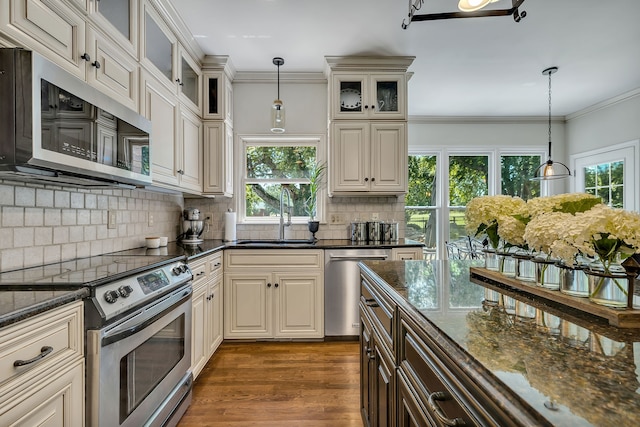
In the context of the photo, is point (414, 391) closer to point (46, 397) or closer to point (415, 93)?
point (46, 397)

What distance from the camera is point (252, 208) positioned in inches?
146

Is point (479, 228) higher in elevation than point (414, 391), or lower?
higher

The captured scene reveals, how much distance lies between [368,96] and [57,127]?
268 centimetres

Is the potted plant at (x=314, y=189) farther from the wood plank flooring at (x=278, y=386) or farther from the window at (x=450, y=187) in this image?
the window at (x=450, y=187)

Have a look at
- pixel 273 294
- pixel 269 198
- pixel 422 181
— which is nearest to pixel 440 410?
pixel 273 294

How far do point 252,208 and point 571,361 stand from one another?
338 cm

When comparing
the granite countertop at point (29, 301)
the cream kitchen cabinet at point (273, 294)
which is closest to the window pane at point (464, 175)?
the cream kitchen cabinet at point (273, 294)

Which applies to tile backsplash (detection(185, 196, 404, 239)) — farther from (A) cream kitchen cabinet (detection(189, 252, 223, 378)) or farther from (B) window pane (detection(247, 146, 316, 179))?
(A) cream kitchen cabinet (detection(189, 252, 223, 378))

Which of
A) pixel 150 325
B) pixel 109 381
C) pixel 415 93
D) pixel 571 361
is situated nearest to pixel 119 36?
pixel 150 325

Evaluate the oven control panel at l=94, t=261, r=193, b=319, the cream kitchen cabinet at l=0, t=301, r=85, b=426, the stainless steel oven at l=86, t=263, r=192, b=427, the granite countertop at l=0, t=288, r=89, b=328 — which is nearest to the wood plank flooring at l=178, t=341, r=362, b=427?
the stainless steel oven at l=86, t=263, r=192, b=427

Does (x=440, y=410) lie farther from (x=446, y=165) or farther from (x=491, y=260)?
(x=446, y=165)

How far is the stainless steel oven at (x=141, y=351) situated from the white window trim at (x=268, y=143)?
1.70 m

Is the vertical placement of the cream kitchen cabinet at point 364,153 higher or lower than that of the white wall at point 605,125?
lower

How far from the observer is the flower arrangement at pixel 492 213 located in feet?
4.02
